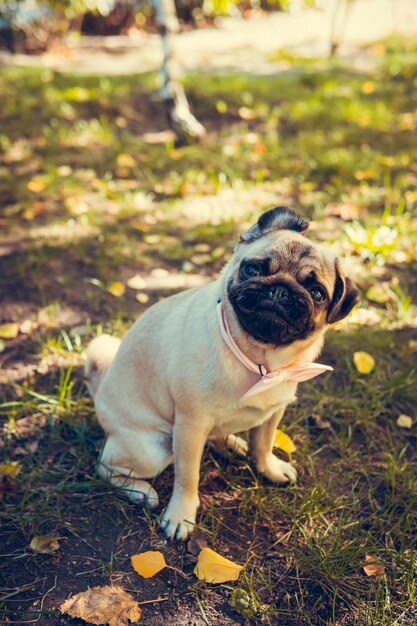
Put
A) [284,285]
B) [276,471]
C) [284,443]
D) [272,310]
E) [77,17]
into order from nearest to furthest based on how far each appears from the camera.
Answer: [272,310], [284,285], [276,471], [284,443], [77,17]

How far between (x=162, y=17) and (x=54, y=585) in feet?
17.1

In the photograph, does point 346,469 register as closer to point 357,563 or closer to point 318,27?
point 357,563

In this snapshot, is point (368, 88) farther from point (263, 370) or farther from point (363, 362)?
point (263, 370)

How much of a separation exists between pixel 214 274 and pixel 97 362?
1583 mm

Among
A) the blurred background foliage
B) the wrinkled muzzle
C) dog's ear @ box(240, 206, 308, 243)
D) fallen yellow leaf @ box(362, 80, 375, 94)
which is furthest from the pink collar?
fallen yellow leaf @ box(362, 80, 375, 94)

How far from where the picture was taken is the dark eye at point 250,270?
99.2 inches

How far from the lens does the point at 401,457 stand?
3258mm

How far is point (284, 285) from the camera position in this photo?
2.47 m

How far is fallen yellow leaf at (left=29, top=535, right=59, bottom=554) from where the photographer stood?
8.56ft

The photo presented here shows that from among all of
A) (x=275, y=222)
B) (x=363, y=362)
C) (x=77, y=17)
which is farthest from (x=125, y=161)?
(x=77, y=17)

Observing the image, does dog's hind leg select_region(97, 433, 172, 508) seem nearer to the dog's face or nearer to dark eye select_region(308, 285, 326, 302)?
the dog's face

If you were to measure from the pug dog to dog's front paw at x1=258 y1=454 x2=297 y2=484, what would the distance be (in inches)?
2.8

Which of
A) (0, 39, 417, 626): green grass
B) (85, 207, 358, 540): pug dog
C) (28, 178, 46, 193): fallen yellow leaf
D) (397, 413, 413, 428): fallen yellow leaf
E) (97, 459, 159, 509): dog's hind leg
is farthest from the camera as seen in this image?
(28, 178, 46, 193): fallen yellow leaf

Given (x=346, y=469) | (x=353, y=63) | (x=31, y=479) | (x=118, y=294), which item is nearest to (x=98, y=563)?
(x=31, y=479)
